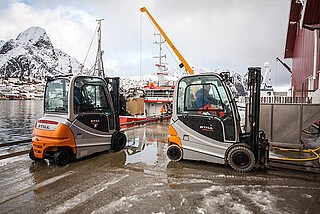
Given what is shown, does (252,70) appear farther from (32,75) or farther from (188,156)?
(32,75)

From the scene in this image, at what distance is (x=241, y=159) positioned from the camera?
437 centimetres

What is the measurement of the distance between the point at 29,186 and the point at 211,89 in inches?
155

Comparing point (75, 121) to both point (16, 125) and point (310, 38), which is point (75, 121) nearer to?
point (310, 38)

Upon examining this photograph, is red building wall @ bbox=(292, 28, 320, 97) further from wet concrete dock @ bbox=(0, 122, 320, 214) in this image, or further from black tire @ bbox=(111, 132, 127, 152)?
black tire @ bbox=(111, 132, 127, 152)

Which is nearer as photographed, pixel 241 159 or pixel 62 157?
pixel 241 159

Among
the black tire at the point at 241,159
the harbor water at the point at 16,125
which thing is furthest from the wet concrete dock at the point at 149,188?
the harbor water at the point at 16,125

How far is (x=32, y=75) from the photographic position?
19625cm

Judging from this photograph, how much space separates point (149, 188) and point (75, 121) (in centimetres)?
247

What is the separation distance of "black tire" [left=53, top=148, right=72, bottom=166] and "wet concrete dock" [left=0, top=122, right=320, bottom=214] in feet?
0.50

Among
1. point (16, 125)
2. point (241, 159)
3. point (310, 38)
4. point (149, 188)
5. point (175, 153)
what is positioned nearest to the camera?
point (149, 188)

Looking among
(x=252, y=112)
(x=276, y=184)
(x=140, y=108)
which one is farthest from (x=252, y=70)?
(x=140, y=108)

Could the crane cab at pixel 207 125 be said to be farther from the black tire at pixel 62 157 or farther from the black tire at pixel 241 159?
the black tire at pixel 62 157

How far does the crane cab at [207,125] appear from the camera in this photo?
4414mm

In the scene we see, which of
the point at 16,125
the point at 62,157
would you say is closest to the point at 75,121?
the point at 62,157
